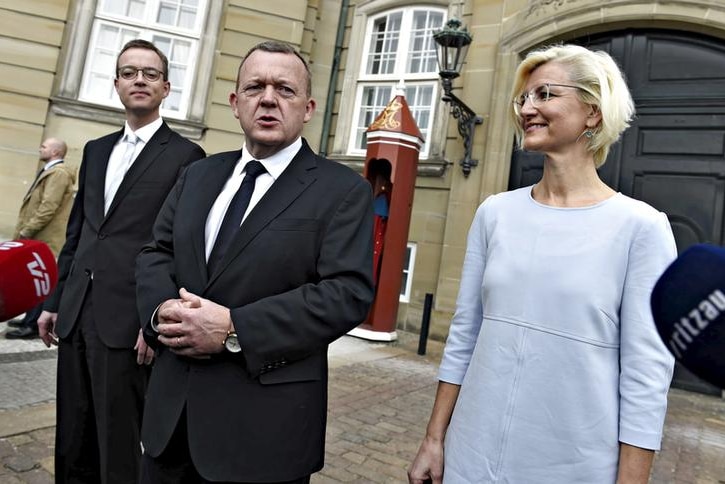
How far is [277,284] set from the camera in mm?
1610

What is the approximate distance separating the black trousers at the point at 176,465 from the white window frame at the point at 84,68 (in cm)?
808

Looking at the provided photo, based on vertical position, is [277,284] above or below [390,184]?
below

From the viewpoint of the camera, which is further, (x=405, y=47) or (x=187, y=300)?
(x=405, y=47)

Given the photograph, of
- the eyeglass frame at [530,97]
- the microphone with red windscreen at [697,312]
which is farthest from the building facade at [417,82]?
the microphone with red windscreen at [697,312]

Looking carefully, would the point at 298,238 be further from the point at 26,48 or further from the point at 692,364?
the point at 26,48

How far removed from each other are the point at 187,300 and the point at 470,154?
6.81 metres

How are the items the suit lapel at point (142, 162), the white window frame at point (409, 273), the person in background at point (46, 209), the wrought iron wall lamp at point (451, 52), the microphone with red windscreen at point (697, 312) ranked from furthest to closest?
the white window frame at point (409, 273) < the wrought iron wall lamp at point (451, 52) < the person in background at point (46, 209) < the suit lapel at point (142, 162) < the microphone with red windscreen at point (697, 312)

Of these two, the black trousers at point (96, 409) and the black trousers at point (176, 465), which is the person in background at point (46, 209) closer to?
the black trousers at point (96, 409)

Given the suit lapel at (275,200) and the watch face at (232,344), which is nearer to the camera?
the watch face at (232,344)

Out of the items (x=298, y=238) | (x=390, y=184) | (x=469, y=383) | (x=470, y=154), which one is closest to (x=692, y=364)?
(x=469, y=383)

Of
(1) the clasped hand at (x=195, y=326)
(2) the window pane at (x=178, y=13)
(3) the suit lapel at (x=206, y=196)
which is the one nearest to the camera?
(1) the clasped hand at (x=195, y=326)

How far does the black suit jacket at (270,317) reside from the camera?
4.96 feet

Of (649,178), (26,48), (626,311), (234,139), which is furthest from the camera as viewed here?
Answer: (234,139)

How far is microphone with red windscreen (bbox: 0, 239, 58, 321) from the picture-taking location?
3.44ft
